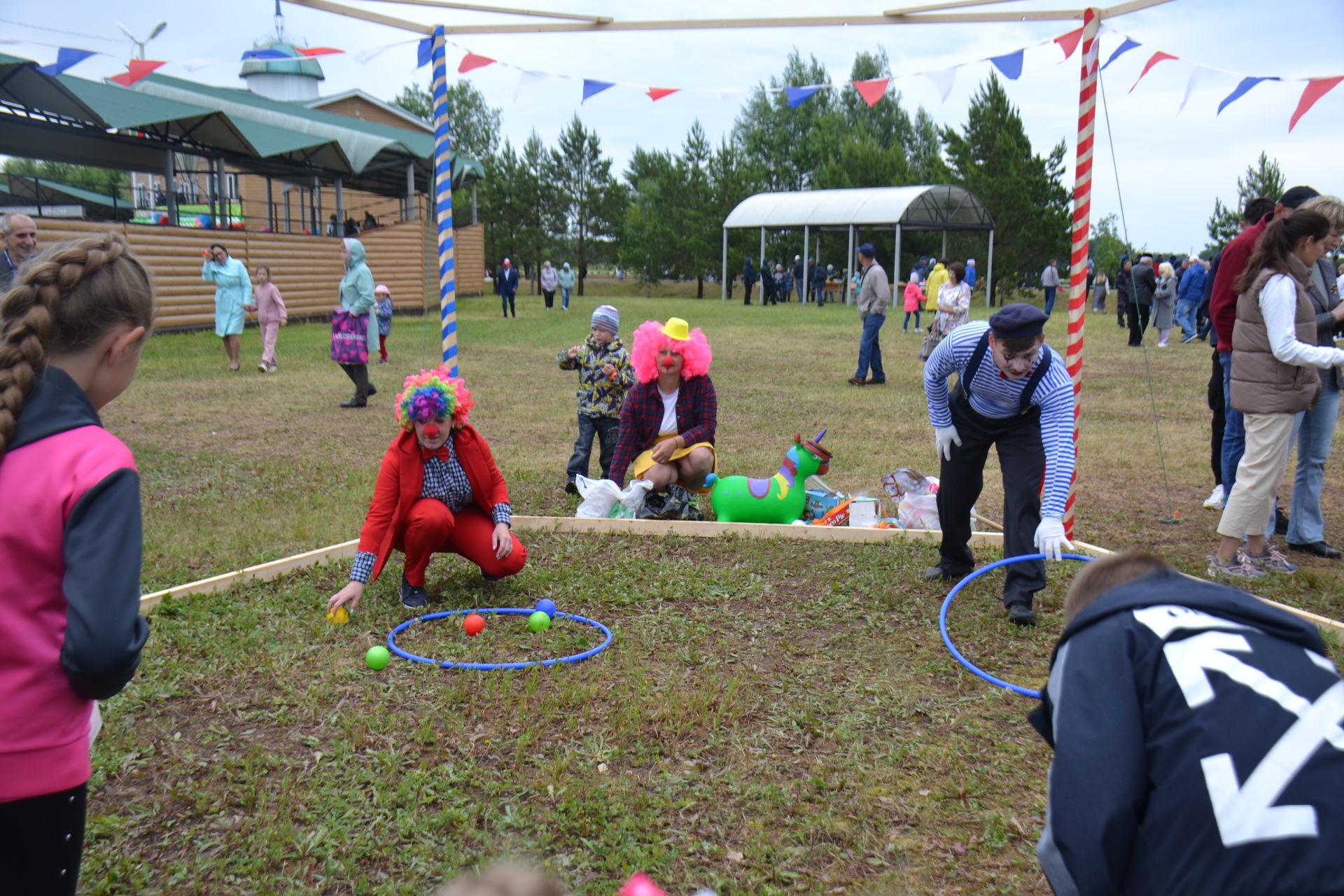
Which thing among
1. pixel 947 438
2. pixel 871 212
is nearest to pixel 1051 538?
pixel 947 438

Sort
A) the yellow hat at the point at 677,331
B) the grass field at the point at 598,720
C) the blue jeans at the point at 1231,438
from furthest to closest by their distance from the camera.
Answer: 1. the yellow hat at the point at 677,331
2. the blue jeans at the point at 1231,438
3. the grass field at the point at 598,720

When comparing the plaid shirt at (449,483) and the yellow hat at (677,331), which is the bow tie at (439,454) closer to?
the plaid shirt at (449,483)

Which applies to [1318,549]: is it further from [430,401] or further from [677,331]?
[430,401]

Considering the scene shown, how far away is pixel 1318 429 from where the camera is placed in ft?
19.7

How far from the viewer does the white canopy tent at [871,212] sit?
3841cm

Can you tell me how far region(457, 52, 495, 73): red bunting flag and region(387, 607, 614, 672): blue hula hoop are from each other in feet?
12.7

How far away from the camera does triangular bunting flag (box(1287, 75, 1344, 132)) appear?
5.70m

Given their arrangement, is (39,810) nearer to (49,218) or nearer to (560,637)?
(560,637)

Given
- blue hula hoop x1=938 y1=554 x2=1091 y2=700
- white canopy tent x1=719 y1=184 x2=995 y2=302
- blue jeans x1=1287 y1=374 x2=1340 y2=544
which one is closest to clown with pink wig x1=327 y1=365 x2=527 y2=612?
blue hula hoop x1=938 y1=554 x2=1091 y2=700

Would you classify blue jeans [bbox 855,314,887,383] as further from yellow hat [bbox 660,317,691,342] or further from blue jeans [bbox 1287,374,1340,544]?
blue jeans [bbox 1287,374,1340,544]

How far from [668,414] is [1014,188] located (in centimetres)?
4288

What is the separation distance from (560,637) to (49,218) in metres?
16.1

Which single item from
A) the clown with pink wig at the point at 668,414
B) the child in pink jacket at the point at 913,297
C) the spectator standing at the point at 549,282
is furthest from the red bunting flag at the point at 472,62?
the spectator standing at the point at 549,282

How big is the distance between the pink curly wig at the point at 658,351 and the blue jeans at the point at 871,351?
25.8 feet
